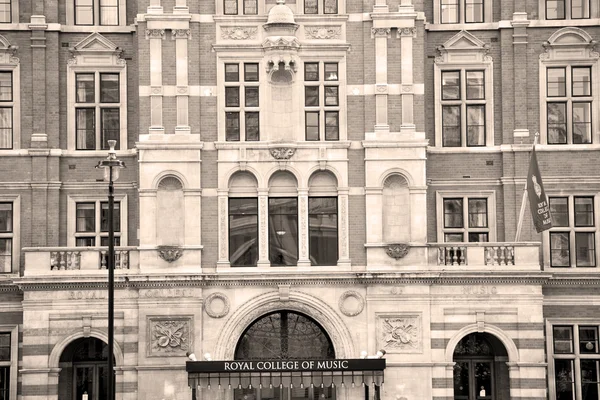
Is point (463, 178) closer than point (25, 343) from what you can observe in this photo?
No

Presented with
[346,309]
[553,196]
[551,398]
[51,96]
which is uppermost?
[51,96]

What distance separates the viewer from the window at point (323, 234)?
36656 mm

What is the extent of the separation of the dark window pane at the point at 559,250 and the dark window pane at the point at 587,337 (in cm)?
217

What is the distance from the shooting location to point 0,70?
125 ft

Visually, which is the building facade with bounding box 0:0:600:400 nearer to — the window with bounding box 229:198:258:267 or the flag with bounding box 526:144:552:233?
the window with bounding box 229:198:258:267

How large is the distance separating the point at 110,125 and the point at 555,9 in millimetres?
15261

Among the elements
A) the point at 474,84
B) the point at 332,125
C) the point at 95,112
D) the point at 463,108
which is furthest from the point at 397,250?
the point at 95,112

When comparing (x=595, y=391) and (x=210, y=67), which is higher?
(x=210, y=67)

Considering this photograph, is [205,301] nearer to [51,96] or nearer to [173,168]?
[173,168]

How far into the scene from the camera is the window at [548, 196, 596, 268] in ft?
125

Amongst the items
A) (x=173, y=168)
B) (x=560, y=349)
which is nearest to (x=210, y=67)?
(x=173, y=168)

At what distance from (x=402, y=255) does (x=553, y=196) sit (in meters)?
5.81

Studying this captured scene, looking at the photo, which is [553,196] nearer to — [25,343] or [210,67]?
[210,67]

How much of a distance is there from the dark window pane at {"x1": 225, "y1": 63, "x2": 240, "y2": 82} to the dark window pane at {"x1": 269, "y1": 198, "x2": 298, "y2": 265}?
403cm
